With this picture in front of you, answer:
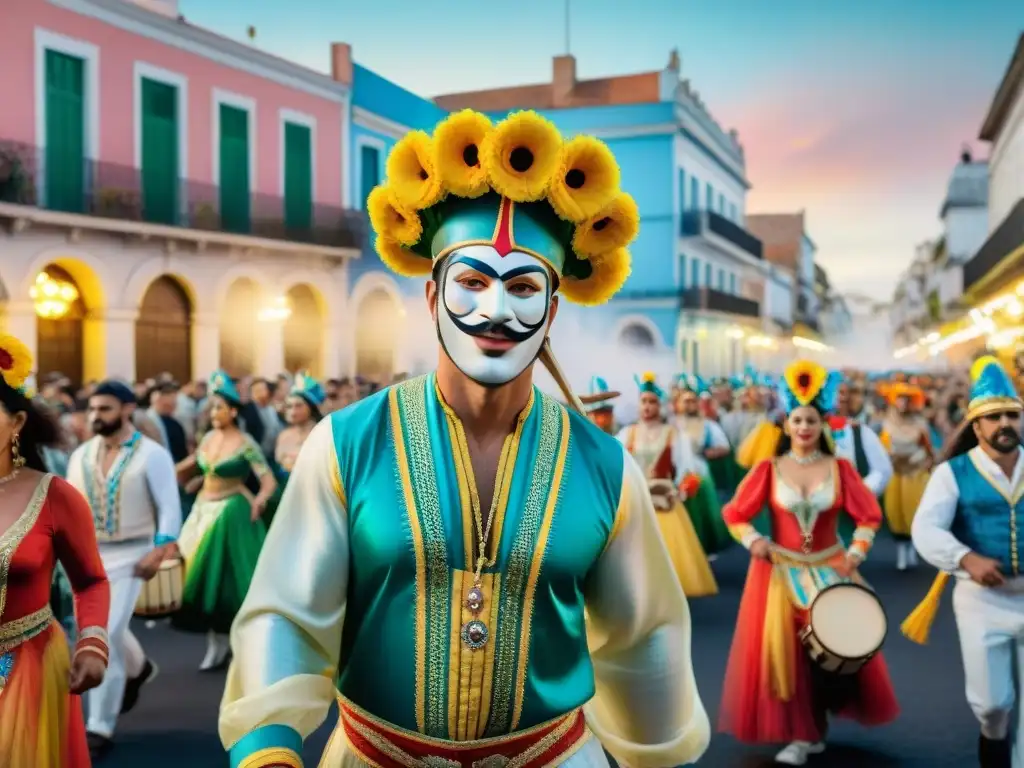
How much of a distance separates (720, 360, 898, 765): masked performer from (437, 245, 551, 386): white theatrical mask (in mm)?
Result: 3977

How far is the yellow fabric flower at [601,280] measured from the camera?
3.09 m

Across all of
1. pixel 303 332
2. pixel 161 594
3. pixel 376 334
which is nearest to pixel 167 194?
pixel 303 332

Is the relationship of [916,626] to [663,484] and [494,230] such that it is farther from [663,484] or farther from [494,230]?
[494,230]

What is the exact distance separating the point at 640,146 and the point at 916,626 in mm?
32394

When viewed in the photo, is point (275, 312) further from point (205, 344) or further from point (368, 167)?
point (368, 167)

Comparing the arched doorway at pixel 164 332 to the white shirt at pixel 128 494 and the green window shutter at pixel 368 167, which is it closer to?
the green window shutter at pixel 368 167

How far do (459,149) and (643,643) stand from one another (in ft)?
4.14

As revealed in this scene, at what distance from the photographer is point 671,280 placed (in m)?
38.4

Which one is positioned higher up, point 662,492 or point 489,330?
point 489,330

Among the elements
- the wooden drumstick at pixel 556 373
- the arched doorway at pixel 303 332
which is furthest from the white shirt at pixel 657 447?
the arched doorway at pixel 303 332

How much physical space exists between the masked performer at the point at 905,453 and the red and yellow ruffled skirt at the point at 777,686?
6865mm

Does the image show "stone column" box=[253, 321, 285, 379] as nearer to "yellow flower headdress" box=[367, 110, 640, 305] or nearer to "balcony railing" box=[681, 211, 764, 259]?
"balcony railing" box=[681, 211, 764, 259]

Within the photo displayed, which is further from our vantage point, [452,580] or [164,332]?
[164,332]

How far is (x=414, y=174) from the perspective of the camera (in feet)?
9.50
